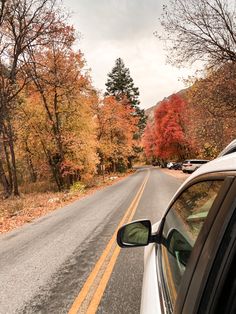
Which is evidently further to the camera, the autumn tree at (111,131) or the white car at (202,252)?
the autumn tree at (111,131)

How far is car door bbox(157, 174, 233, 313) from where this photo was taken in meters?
1.45

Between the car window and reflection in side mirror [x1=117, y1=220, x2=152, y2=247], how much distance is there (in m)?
0.16

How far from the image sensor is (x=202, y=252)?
139 cm

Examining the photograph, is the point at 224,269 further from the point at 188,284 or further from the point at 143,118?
the point at 143,118

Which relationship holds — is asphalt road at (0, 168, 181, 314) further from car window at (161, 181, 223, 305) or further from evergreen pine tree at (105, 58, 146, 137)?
evergreen pine tree at (105, 58, 146, 137)

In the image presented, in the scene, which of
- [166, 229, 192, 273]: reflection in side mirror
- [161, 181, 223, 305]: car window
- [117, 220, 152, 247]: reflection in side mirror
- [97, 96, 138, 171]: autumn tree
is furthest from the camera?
[97, 96, 138, 171]: autumn tree

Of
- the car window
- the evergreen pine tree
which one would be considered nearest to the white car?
the car window

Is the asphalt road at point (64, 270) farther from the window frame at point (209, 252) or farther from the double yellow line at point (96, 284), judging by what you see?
the window frame at point (209, 252)

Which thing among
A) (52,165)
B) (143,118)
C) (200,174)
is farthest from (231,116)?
(143,118)

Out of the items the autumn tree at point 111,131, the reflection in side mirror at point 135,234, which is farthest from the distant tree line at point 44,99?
the reflection in side mirror at point 135,234

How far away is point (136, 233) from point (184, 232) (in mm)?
799

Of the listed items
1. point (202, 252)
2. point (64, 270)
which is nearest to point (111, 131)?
point (64, 270)

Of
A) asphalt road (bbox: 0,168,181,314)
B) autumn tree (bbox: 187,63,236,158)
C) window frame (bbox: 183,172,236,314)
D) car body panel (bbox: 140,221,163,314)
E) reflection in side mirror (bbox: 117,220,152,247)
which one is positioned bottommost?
asphalt road (bbox: 0,168,181,314)

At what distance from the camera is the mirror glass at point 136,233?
9.30 feet
